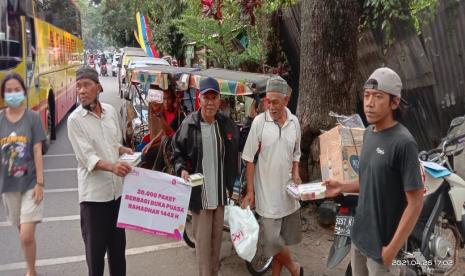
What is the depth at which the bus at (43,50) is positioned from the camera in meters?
6.72

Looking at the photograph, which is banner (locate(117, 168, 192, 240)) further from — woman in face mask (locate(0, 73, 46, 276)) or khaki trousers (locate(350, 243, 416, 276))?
khaki trousers (locate(350, 243, 416, 276))

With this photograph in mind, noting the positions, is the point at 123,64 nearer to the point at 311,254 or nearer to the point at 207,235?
the point at 311,254

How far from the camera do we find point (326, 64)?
16.1 ft

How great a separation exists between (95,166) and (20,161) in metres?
1.05

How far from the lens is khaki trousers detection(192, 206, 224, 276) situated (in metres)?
3.30

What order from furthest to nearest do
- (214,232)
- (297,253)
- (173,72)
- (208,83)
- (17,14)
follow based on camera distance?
1. (17,14)
2. (173,72)
3. (297,253)
4. (214,232)
5. (208,83)

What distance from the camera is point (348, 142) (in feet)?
11.6

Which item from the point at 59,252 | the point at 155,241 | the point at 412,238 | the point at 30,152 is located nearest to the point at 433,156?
the point at 412,238

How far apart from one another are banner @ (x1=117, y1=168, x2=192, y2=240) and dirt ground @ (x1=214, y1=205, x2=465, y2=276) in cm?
120

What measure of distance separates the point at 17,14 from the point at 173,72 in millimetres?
3424

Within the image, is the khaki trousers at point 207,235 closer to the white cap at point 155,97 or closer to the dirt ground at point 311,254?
the dirt ground at point 311,254

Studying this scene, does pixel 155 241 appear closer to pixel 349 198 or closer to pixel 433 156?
pixel 349 198

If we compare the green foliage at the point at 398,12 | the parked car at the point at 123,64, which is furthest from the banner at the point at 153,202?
the parked car at the point at 123,64

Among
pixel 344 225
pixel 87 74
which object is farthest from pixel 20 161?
pixel 344 225
